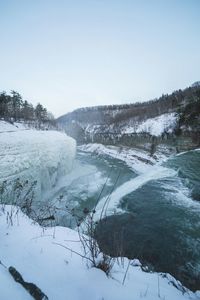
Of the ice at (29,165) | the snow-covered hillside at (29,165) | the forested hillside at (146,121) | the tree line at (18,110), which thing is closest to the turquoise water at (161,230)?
the snow-covered hillside at (29,165)

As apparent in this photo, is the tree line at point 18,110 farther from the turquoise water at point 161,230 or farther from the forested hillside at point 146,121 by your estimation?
the turquoise water at point 161,230

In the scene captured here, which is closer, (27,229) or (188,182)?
(27,229)

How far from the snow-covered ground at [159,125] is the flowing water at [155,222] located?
59811 millimetres

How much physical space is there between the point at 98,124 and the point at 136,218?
11890 cm

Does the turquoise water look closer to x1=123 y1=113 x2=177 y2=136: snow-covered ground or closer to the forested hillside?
the forested hillside

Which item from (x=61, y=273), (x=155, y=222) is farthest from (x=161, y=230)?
(x=61, y=273)

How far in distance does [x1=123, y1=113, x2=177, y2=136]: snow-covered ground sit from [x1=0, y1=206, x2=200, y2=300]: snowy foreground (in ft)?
229

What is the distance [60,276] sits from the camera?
6.79 ft

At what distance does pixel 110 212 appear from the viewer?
889 centimetres

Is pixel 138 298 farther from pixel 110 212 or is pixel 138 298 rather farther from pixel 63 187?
pixel 63 187

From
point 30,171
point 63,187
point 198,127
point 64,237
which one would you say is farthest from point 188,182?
point 198,127

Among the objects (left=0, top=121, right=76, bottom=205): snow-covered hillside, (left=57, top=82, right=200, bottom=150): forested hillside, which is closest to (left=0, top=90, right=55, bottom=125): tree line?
(left=57, top=82, right=200, bottom=150): forested hillside

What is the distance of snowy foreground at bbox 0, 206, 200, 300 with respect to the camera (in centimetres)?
183

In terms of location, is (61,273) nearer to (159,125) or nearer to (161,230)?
(161,230)
